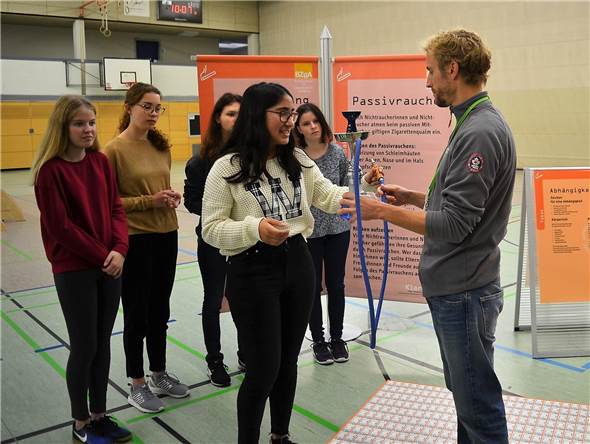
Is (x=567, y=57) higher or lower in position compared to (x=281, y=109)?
higher

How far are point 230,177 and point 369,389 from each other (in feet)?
5.09

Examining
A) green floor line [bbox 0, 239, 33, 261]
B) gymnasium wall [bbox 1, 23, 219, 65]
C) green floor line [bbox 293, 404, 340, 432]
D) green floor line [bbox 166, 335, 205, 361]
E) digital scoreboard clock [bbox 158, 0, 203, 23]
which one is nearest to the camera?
green floor line [bbox 293, 404, 340, 432]

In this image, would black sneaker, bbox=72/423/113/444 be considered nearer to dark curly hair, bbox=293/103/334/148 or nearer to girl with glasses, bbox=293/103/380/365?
girl with glasses, bbox=293/103/380/365

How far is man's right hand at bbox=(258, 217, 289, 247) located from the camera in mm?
1797

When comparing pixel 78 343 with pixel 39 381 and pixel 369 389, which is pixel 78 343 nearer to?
pixel 39 381

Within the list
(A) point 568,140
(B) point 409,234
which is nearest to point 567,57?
(A) point 568,140

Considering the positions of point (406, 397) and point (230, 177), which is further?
point (406, 397)

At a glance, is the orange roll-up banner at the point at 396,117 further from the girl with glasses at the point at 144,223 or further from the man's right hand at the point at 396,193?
the man's right hand at the point at 396,193

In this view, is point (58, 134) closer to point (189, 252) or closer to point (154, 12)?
point (189, 252)

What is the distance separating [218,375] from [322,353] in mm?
630

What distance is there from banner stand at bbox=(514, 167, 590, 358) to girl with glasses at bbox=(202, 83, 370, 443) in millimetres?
1924

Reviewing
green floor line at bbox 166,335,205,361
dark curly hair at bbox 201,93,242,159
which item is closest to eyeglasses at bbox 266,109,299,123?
dark curly hair at bbox 201,93,242,159

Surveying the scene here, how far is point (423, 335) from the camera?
3713 millimetres

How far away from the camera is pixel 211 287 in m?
2.96
